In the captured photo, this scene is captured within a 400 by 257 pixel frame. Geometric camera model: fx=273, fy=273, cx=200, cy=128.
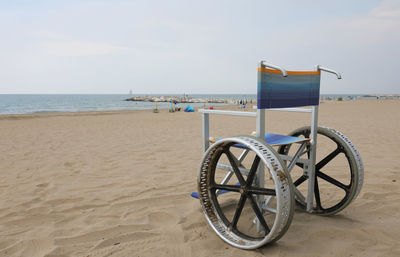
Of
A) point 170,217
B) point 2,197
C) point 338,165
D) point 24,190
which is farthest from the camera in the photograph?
point 338,165

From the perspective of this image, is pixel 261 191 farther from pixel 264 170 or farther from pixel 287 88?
pixel 287 88

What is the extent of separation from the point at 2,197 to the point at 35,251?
1561 millimetres

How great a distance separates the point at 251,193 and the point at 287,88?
877 mm

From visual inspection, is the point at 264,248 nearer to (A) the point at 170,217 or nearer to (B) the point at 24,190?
(A) the point at 170,217

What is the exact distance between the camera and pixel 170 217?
2715 mm

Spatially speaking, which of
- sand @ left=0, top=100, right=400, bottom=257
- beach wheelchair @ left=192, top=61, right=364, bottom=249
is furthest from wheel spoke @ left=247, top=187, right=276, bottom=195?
sand @ left=0, top=100, right=400, bottom=257

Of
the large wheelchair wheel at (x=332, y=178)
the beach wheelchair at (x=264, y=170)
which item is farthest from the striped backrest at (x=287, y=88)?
the large wheelchair wheel at (x=332, y=178)

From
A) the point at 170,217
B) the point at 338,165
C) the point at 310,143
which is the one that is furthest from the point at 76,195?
the point at 338,165

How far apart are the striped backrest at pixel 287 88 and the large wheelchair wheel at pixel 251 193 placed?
13.1 inches

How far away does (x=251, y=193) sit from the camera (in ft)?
6.93

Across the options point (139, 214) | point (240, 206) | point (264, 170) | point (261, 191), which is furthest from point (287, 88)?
point (139, 214)

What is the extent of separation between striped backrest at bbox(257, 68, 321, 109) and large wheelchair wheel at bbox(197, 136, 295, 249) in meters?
0.33

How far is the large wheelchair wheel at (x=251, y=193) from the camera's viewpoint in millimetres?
1819

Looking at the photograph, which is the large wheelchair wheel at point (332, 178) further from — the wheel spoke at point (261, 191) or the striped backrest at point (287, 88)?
the wheel spoke at point (261, 191)
